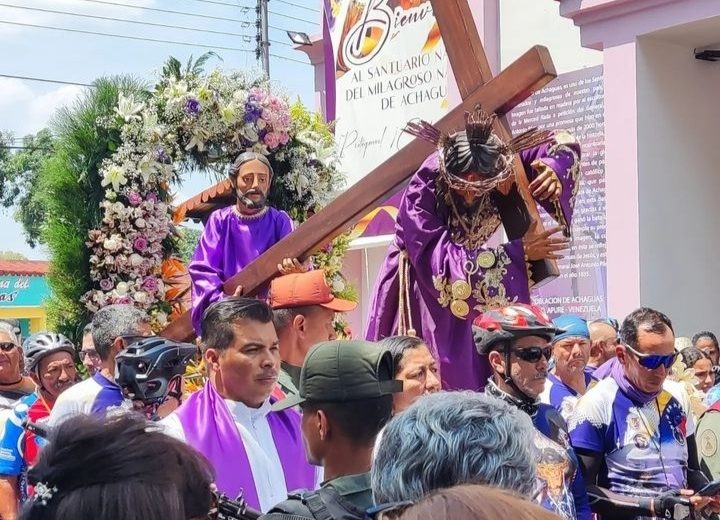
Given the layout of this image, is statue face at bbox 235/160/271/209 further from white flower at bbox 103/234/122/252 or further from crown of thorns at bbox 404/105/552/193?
crown of thorns at bbox 404/105/552/193

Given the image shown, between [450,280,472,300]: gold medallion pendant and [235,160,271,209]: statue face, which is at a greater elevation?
[235,160,271,209]: statue face

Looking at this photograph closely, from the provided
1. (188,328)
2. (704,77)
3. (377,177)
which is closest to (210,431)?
(377,177)

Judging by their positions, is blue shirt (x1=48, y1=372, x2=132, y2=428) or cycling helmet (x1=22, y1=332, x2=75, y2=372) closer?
blue shirt (x1=48, y1=372, x2=132, y2=428)

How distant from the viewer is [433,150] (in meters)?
4.38

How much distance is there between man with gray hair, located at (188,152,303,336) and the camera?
530cm

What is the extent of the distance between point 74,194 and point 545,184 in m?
3.12

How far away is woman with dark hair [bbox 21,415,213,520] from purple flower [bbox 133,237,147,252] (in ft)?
13.7

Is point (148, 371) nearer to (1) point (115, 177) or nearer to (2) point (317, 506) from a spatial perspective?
(2) point (317, 506)

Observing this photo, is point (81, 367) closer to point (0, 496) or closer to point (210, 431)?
point (0, 496)

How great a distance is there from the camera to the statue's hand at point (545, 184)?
4.02 meters

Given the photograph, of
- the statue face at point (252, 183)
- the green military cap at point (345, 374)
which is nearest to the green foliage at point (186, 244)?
the statue face at point (252, 183)

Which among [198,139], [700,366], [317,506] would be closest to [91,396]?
[317,506]

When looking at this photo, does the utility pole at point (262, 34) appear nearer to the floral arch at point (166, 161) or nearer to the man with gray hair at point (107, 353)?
the floral arch at point (166, 161)

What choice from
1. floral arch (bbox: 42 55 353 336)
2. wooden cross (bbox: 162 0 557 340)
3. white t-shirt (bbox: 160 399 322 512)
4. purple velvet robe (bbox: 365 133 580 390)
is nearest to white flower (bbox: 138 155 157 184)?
floral arch (bbox: 42 55 353 336)
